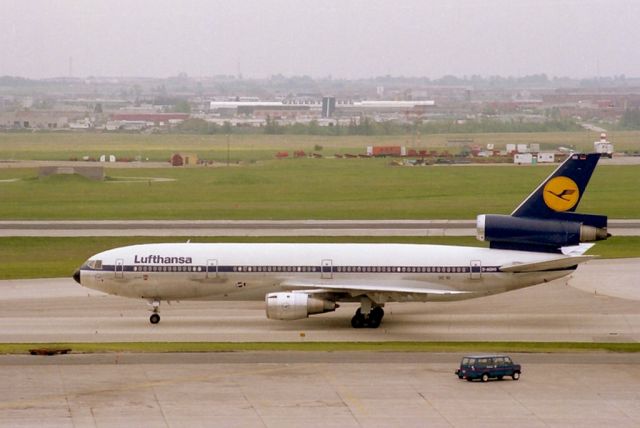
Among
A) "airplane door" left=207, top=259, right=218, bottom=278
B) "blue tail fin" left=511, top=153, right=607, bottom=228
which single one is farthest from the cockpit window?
"blue tail fin" left=511, top=153, right=607, bottom=228

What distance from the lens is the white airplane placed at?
5425cm

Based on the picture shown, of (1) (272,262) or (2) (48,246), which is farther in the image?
(2) (48,246)

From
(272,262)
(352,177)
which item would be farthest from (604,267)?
(352,177)

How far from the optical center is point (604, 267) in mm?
69875

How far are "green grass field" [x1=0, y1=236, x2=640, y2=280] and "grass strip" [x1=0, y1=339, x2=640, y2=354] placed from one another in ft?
71.8

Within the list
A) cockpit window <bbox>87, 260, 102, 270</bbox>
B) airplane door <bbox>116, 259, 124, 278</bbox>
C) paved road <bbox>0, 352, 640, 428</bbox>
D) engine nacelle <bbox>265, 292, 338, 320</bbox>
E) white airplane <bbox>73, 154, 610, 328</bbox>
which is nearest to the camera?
paved road <bbox>0, 352, 640, 428</bbox>

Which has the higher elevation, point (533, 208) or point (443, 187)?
point (533, 208)

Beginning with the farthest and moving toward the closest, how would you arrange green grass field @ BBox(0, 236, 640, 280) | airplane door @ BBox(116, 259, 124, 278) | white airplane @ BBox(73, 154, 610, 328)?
green grass field @ BBox(0, 236, 640, 280), airplane door @ BBox(116, 259, 124, 278), white airplane @ BBox(73, 154, 610, 328)

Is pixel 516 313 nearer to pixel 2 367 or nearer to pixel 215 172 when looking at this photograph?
pixel 2 367

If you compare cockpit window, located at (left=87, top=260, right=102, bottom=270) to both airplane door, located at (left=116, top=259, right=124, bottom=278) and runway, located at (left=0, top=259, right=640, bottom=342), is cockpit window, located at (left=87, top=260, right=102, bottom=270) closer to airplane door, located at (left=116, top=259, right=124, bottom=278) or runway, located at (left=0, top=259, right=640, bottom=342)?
airplane door, located at (left=116, top=259, right=124, bottom=278)

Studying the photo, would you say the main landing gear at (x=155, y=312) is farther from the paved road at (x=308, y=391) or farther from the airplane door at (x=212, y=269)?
the paved road at (x=308, y=391)

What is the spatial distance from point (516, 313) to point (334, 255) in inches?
388

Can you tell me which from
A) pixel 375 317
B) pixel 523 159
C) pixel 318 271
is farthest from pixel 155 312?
pixel 523 159

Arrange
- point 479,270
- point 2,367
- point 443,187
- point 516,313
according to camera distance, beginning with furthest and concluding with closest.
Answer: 1. point 443,187
2. point 516,313
3. point 479,270
4. point 2,367
